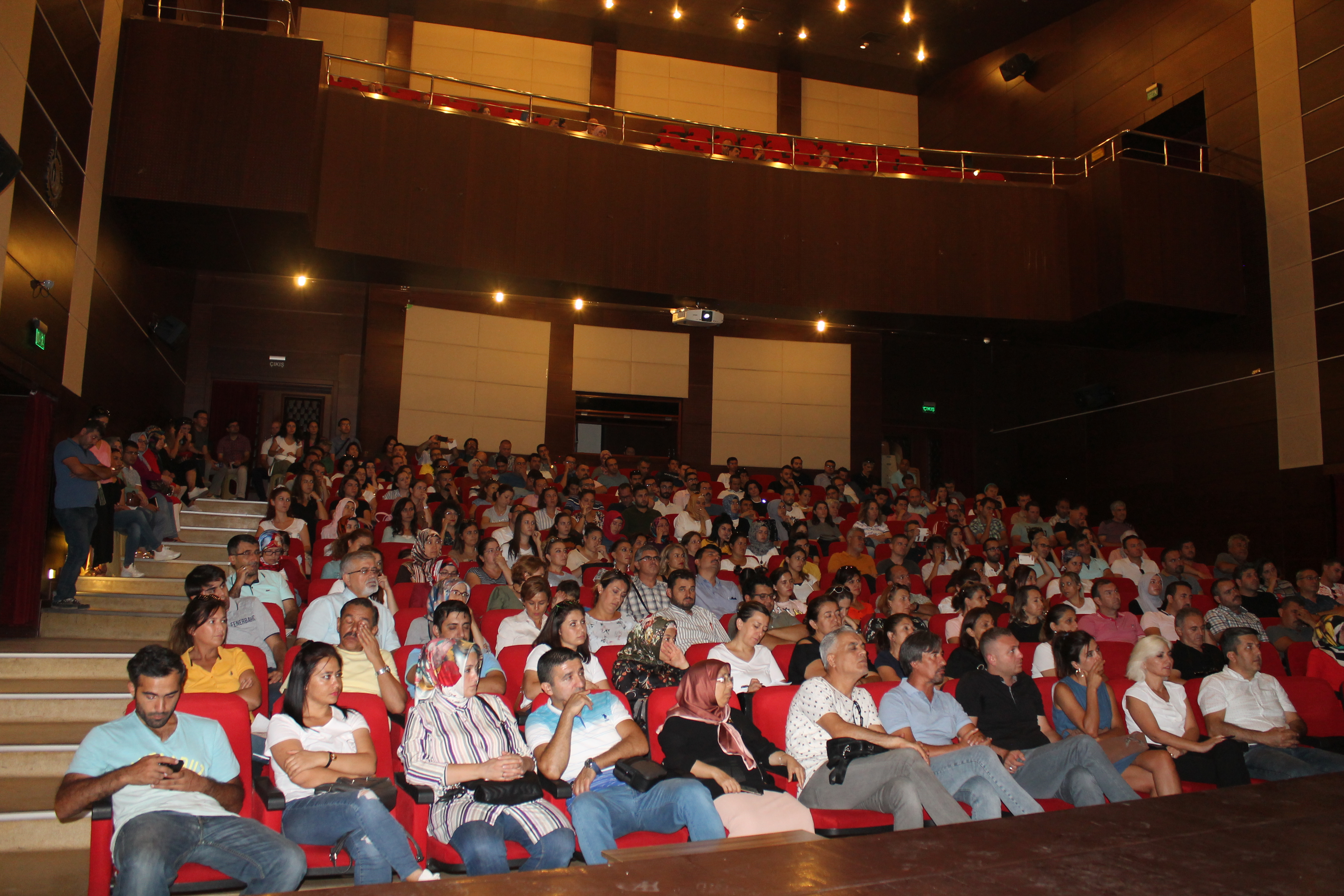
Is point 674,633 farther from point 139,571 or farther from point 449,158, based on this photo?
point 449,158

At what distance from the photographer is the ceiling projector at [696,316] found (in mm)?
9203

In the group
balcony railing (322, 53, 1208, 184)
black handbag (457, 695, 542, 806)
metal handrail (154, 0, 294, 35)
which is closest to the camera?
black handbag (457, 695, 542, 806)

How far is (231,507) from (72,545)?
6.49 feet

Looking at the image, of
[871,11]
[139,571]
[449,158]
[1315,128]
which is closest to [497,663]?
[139,571]

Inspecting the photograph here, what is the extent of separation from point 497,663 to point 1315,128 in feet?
27.7

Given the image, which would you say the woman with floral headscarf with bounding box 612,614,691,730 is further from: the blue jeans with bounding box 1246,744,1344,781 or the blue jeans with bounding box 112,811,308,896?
the blue jeans with bounding box 1246,744,1344,781

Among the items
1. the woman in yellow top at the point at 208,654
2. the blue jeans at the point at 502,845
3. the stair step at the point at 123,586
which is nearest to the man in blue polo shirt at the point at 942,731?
the blue jeans at the point at 502,845

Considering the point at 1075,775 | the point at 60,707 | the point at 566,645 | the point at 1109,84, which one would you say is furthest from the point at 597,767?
the point at 1109,84

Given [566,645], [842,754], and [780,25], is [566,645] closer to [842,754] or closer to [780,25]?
[842,754]

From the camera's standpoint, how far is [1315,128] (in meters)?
7.91

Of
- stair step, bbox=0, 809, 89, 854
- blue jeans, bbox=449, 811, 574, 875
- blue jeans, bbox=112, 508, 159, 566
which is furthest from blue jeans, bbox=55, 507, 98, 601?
blue jeans, bbox=449, 811, 574, 875

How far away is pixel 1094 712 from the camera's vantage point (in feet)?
11.3

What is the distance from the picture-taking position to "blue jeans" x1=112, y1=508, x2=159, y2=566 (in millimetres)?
5230

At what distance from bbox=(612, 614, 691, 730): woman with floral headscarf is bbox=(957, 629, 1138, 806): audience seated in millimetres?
1122
